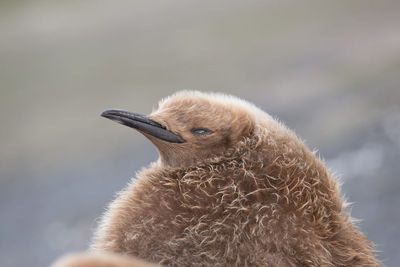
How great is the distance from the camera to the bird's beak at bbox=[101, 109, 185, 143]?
2.89ft

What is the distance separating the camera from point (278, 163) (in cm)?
84

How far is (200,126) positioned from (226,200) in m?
0.13

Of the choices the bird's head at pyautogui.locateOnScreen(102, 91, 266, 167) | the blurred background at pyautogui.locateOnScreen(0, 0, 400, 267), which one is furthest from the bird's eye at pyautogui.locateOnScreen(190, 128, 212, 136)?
the blurred background at pyautogui.locateOnScreen(0, 0, 400, 267)

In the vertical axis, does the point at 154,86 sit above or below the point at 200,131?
above

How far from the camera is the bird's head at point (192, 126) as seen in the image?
0.88m

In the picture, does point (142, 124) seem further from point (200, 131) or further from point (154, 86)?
point (154, 86)

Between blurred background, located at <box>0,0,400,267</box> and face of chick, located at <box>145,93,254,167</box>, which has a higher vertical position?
blurred background, located at <box>0,0,400,267</box>

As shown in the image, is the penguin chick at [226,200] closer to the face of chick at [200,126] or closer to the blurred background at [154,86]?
the face of chick at [200,126]

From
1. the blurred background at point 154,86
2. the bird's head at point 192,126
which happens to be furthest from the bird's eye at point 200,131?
the blurred background at point 154,86

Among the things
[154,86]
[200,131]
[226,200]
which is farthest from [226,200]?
[154,86]

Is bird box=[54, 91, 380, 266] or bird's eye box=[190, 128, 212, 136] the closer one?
bird box=[54, 91, 380, 266]

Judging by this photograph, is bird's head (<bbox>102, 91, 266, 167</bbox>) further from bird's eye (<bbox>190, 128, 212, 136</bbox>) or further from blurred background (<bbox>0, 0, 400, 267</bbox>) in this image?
blurred background (<bbox>0, 0, 400, 267</bbox>)

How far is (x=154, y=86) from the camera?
3031mm

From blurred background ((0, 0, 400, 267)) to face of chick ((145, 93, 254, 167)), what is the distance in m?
1.19
